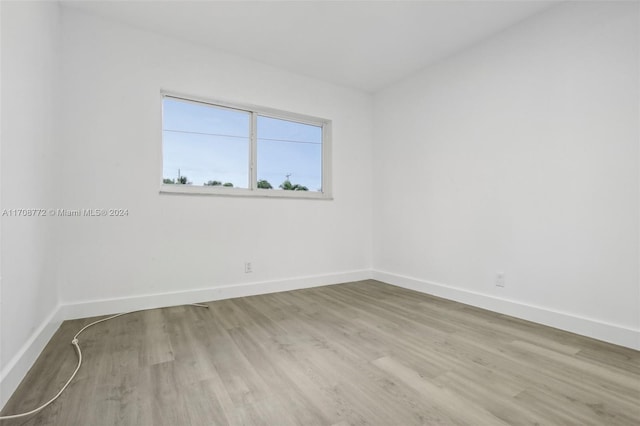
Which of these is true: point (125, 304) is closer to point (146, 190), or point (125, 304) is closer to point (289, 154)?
point (146, 190)

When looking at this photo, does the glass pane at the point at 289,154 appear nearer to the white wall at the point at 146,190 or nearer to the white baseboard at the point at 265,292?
the white wall at the point at 146,190

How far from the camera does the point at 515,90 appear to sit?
2.66m

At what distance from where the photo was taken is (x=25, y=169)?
1.73 metres

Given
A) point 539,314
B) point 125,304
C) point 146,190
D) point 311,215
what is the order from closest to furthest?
point 539,314 < point 125,304 < point 146,190 < point 311,215

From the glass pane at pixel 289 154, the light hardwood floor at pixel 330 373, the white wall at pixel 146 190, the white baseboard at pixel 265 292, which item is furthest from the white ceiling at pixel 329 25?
the light hardwood floor at pixel 330 373

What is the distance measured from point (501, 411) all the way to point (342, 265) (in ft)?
8.90

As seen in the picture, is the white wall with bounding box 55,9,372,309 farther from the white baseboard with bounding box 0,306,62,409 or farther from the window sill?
the white baseboard with bounding box 0,306,62,409

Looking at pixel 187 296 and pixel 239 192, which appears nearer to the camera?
pixel 187 296

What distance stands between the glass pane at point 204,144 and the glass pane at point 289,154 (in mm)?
226

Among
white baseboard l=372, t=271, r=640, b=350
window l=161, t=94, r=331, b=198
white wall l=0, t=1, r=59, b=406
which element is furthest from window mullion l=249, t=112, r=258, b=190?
white baseboard l=372, t=271, r=640, b=350

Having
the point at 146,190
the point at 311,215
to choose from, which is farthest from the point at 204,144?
the point at 311,215

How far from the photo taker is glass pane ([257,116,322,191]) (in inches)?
141

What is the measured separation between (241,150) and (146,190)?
1.08 metres

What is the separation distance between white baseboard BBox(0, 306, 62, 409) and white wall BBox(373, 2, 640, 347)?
132 inches
